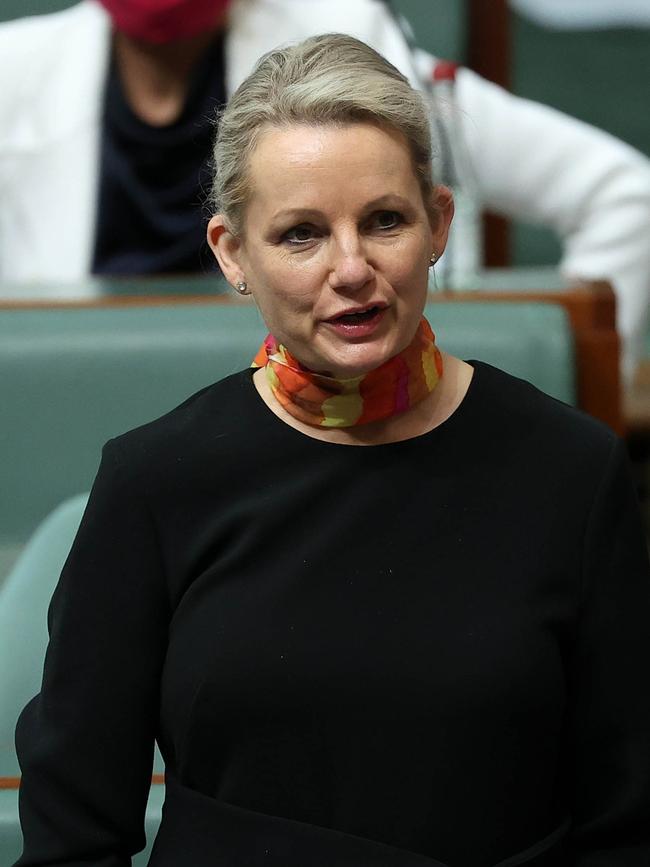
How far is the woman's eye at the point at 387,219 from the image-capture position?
809 millimetres

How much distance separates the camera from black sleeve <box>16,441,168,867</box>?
33.3 inches

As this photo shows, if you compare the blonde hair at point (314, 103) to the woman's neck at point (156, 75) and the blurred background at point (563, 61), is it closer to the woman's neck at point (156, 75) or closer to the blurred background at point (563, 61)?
the woman's neck at point (156, 75)

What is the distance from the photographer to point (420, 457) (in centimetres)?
86

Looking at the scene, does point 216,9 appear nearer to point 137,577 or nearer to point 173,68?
point 173,68

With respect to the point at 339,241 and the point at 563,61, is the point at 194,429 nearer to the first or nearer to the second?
the point at 339,241

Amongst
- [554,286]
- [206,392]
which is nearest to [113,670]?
[206,392]

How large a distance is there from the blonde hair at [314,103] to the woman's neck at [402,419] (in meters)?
0.11

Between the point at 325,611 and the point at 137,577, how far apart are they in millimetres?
106

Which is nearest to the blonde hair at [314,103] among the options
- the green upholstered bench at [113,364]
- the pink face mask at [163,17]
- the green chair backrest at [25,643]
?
the green chair backrest at [25,643]

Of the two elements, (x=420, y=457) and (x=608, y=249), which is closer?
(x=420, y=457)

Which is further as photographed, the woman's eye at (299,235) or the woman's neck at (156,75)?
the woman's neck at (156,75)

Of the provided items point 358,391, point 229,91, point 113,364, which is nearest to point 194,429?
point 358,391

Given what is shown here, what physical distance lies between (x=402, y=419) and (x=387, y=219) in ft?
0.40

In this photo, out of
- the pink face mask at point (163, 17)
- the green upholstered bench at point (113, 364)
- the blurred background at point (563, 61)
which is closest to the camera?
the green upholstered bench at point (113, 364)
